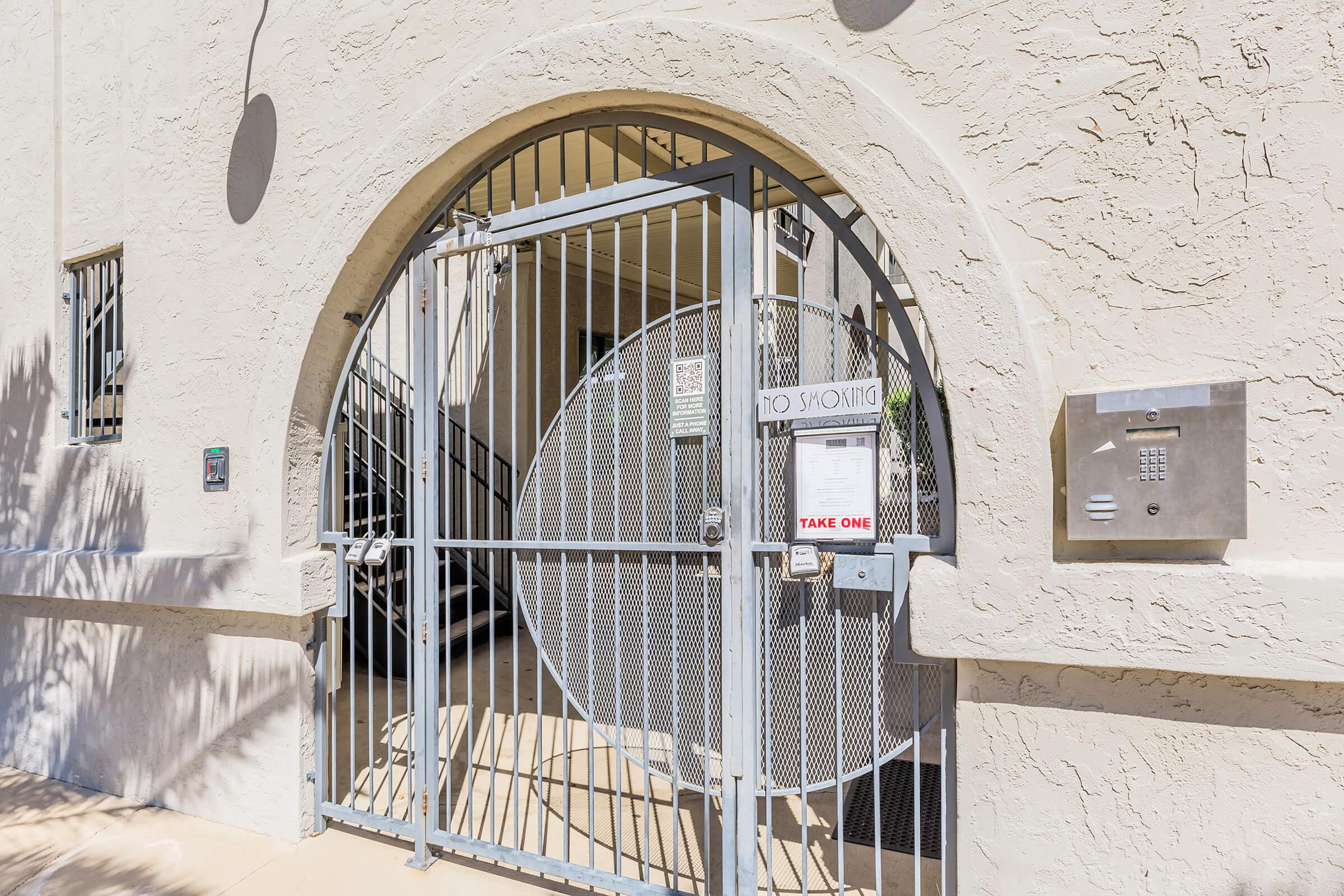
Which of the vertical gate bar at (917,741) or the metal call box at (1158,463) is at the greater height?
the metal call box at (1158,463)

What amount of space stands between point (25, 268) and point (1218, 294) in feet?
18.2

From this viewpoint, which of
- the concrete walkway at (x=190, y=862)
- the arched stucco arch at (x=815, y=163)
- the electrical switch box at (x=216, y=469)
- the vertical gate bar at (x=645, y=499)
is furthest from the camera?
the electrical switch box at (x=216, y=469)

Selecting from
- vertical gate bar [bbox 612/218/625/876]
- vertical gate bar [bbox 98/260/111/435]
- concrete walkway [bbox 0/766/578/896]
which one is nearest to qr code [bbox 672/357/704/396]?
vertical gate bar [bbox 612/218/625/876]

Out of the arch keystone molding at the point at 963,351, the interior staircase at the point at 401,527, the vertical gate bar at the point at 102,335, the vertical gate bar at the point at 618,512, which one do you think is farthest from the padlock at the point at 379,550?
the interior staircase at the point at 401,527

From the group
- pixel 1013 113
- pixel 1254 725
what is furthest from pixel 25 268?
pixel 1254 725

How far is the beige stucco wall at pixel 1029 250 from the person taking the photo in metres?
1.76

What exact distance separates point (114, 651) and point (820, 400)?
378cm

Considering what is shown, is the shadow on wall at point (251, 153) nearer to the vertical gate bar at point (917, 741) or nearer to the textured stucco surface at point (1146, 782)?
the vertical gate bar at point (917, 741)

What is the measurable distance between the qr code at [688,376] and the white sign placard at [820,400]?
23 cm

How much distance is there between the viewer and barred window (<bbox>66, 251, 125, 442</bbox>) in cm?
413

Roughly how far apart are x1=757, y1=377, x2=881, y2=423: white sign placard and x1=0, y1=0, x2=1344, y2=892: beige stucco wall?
10.2 inches

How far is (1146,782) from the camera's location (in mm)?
1878

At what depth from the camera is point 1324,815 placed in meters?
1.73

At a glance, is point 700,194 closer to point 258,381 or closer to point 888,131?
point 888,131
